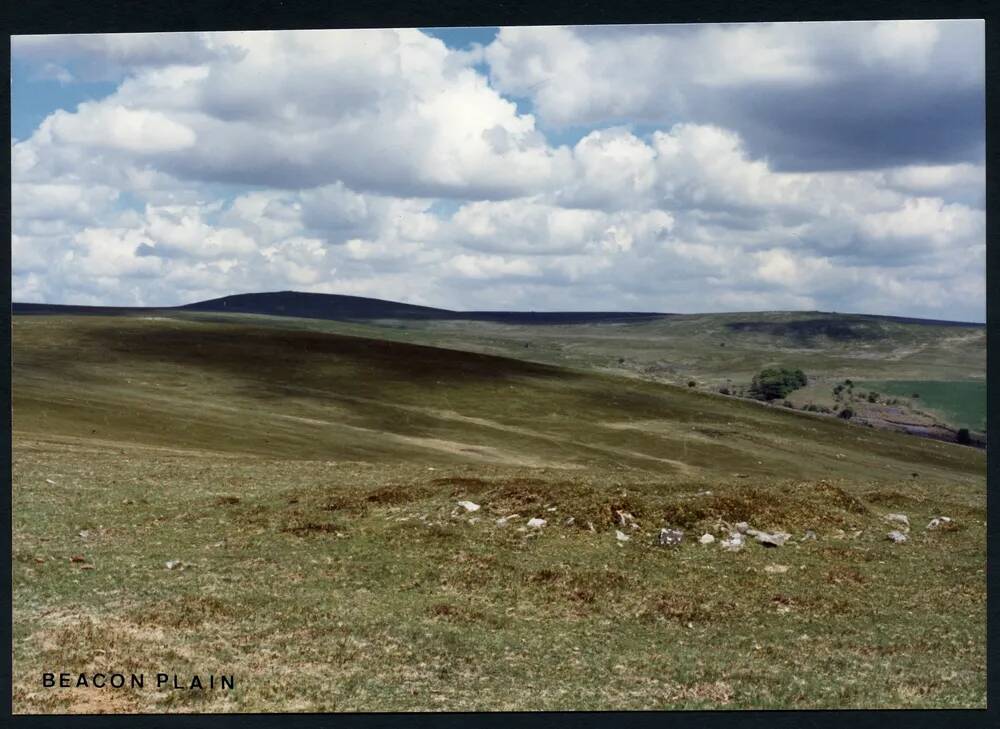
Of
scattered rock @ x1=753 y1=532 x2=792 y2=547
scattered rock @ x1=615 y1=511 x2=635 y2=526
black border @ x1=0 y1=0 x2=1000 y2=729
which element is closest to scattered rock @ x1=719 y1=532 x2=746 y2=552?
scattered rock @ x1=753 y1=532 x2=792 y2=547

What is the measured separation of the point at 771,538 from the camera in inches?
1308

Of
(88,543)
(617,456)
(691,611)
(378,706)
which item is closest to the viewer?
(378,706)

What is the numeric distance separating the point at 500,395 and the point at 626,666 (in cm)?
10964

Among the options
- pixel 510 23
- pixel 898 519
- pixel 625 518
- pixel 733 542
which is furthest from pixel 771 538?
pixel 510 23

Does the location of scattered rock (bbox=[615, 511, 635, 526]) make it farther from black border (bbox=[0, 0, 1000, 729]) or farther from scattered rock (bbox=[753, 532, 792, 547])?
black border (bbox=[0, 0, 1000, 729])

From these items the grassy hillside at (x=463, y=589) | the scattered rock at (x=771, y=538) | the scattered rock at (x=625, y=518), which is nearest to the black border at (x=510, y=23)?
the grassy hillside at (x=463, y=589)

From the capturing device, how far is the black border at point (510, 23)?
648 inches

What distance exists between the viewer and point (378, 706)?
1936cm

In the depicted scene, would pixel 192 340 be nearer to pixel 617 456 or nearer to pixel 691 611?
pixel 617 456

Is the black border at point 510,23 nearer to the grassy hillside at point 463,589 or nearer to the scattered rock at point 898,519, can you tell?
the grassy hillside at point 463,589

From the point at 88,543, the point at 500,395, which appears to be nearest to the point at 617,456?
the point at 500,395

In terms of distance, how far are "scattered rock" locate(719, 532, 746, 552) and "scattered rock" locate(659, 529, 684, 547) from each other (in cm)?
137

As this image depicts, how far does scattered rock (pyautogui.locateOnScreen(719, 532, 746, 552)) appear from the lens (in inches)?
1284
